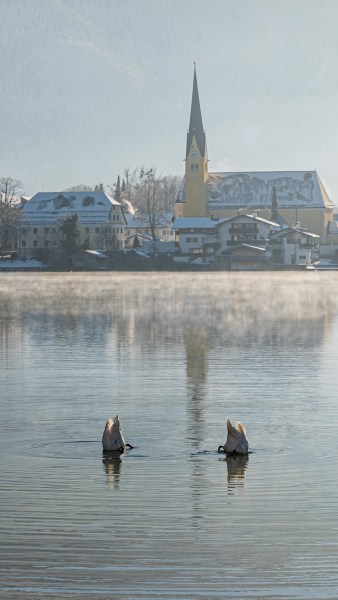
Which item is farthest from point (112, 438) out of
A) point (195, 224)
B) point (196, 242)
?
point (195, 224)

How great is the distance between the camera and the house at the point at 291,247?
161 metres

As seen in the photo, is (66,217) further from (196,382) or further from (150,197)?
(196,382)

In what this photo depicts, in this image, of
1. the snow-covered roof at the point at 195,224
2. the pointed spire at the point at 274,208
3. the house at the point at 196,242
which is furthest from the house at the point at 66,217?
the pointed spire at the point at 274,208

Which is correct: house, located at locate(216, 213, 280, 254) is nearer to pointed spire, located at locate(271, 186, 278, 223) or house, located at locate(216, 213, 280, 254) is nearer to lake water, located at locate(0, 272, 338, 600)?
pointed spire, located at locate(271, 186, 278, 223)

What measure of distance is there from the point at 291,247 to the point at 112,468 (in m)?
151

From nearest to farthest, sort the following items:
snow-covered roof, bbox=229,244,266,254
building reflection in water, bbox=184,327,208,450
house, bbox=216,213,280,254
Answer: building reflection in water, bbox=184,327,208,450 < snow-covered roof, bbox=229,244,266,254 < house, bbox=216,213,280,254

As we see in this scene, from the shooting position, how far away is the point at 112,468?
14.2m

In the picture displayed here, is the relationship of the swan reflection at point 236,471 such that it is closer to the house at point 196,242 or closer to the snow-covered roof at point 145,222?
the house at point 196,242

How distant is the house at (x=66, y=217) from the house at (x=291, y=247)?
904 inches

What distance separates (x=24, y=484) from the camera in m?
13.2

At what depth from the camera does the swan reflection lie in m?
13.0

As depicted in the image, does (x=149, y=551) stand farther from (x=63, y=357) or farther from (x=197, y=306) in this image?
(x=197, y=306)

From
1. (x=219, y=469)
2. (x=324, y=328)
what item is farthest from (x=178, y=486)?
(x=324, y=328)

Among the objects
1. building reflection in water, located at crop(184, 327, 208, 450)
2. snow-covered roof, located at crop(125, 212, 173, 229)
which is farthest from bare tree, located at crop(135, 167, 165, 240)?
building reflection in water, located at crop(184, 327, 208, 450)
